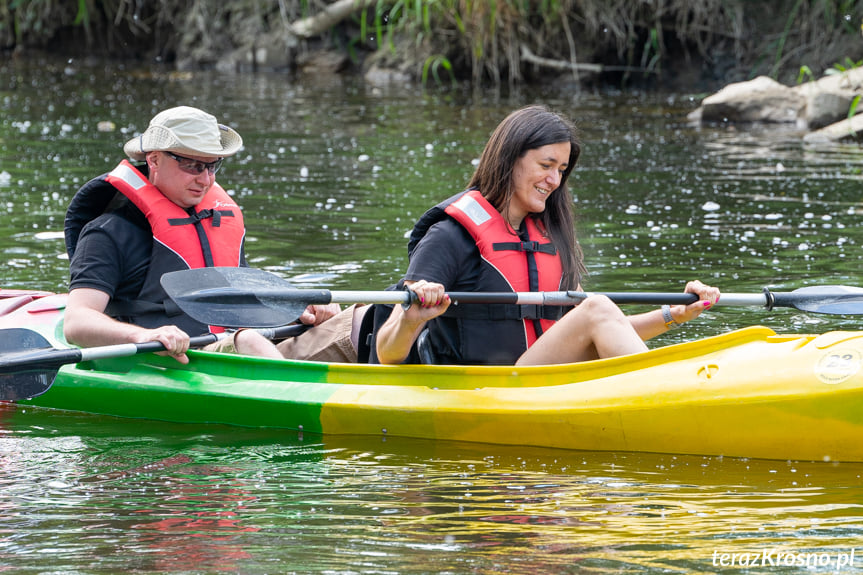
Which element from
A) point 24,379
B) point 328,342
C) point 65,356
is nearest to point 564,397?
point 328,342

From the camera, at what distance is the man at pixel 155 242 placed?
158 inches

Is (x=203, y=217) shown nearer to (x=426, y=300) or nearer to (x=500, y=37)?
(x=426, y=300)

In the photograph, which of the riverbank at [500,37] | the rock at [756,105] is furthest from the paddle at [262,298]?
the riverbank at [500,37]

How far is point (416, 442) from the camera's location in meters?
4.01

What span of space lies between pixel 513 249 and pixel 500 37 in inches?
432

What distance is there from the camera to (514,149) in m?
3.73

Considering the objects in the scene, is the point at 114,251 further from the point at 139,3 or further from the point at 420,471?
the point at 139,3

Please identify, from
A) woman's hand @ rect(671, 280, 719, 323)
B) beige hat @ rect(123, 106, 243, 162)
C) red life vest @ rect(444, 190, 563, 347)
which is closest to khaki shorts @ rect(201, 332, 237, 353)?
beige hat @ rect(123, 106, 243, 162)

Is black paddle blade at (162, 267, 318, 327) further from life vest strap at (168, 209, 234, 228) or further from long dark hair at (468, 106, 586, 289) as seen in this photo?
long dark hair at (468, 106, 586, 289)

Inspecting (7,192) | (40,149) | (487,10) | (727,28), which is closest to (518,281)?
(7,192)

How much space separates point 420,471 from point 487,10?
A: 1078 cm

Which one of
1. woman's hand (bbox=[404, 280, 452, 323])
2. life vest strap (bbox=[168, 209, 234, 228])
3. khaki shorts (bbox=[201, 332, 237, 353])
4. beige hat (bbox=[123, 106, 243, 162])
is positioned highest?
beige hat (bbox=[123, 106, 243, 162])

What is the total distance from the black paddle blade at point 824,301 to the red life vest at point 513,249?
0.91 meters

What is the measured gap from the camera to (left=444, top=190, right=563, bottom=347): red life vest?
378 cm
